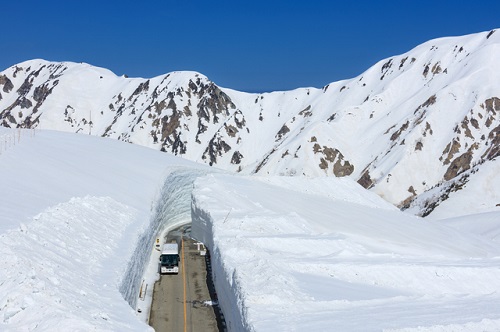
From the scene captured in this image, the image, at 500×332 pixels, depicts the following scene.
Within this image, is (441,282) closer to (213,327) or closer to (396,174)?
(213,327)

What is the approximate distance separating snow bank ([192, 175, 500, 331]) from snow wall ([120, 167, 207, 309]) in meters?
3.01

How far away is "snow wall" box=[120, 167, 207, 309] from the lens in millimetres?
24875

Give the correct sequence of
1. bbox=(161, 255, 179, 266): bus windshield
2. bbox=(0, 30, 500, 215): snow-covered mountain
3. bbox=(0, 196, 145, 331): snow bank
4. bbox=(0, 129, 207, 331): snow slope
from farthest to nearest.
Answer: bbox=(0, 30, 500, 215): snow-covered mountain, bbox=(161, 255, 179, 266): bus windshield, bbox=(0, 129, 207, 331): snow slope, bbox=(0, 196, 145, 331): snow bank

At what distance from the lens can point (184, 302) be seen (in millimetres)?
26484

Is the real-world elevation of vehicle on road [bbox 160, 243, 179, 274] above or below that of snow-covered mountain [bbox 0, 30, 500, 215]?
below

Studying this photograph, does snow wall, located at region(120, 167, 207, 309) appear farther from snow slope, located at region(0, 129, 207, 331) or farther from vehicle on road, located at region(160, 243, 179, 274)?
vehicle on road, located at region(160, 243, 179, 274)

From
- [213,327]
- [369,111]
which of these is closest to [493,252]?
[213,327]

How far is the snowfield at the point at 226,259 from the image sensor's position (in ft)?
50.8

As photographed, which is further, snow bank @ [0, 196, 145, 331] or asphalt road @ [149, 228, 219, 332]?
asphalt road @ [149, 228, 219, 332]

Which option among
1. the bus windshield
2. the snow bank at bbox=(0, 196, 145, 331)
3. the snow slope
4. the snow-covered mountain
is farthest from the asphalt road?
the snow-covered mountain

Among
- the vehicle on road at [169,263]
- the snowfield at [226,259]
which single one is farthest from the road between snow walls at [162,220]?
the vehicle on road at [169,263]

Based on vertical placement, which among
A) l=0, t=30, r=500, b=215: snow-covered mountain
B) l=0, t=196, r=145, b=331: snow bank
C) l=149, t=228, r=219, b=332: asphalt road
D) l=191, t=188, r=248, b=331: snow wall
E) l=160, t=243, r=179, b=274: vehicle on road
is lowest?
l=149, t=228, r=219, b=332: asphalt road

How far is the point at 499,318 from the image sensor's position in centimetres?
1689

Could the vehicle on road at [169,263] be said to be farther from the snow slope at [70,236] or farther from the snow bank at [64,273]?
the snow bank at [64,273]
